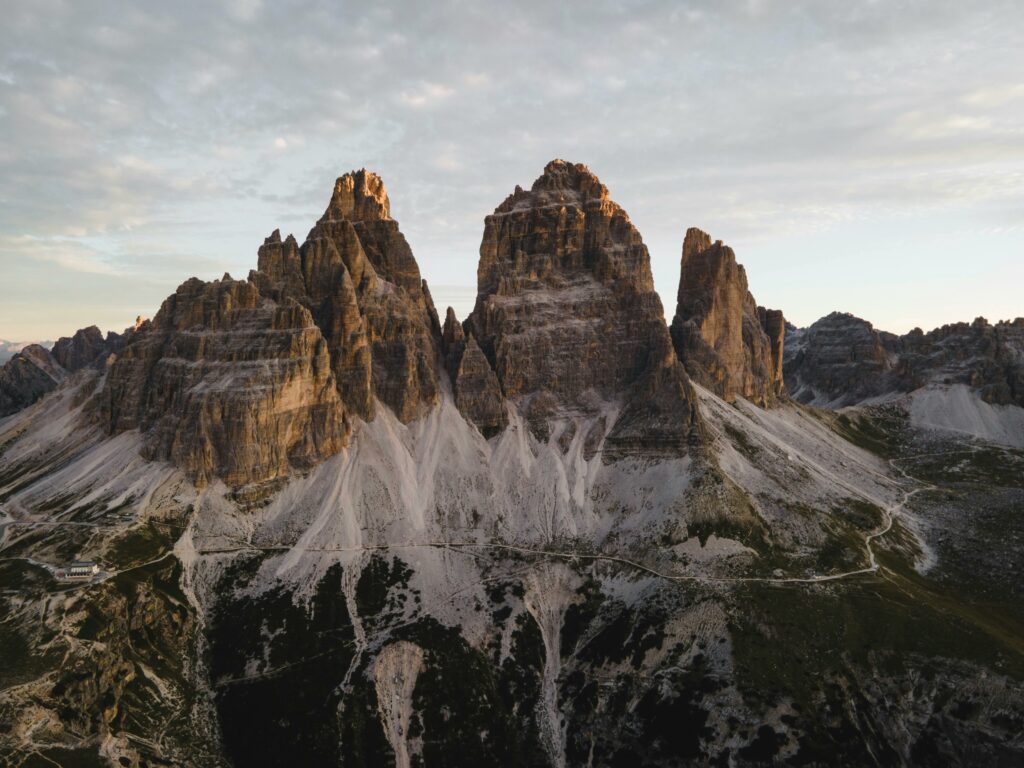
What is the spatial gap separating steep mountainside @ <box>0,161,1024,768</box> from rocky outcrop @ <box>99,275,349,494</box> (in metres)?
0.73

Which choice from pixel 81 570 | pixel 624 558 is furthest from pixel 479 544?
pixel 81 570

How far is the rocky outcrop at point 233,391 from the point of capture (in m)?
139

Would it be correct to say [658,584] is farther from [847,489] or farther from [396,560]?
[847,489]

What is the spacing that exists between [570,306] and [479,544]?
253 ft

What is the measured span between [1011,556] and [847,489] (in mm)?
36612

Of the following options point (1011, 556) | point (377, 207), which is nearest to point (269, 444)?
point (377, 207)

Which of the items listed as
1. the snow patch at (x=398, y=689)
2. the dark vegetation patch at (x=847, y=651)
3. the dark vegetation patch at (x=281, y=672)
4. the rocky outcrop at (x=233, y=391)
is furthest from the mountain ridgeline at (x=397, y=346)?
the snow patch at (x=398, y=689)

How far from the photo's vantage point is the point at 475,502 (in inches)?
5719

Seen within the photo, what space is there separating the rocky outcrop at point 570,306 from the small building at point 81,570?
10176 cm

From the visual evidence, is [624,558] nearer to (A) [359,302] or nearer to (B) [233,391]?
(B) [233,391]

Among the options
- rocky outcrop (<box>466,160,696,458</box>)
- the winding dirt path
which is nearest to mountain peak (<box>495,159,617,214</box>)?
rocky outcrop (<box>466,160,696,458</box>)

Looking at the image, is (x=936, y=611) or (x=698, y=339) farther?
(x=698, y=339)

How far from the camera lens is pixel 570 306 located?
590ft

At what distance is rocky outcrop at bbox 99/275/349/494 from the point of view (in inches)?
5487
